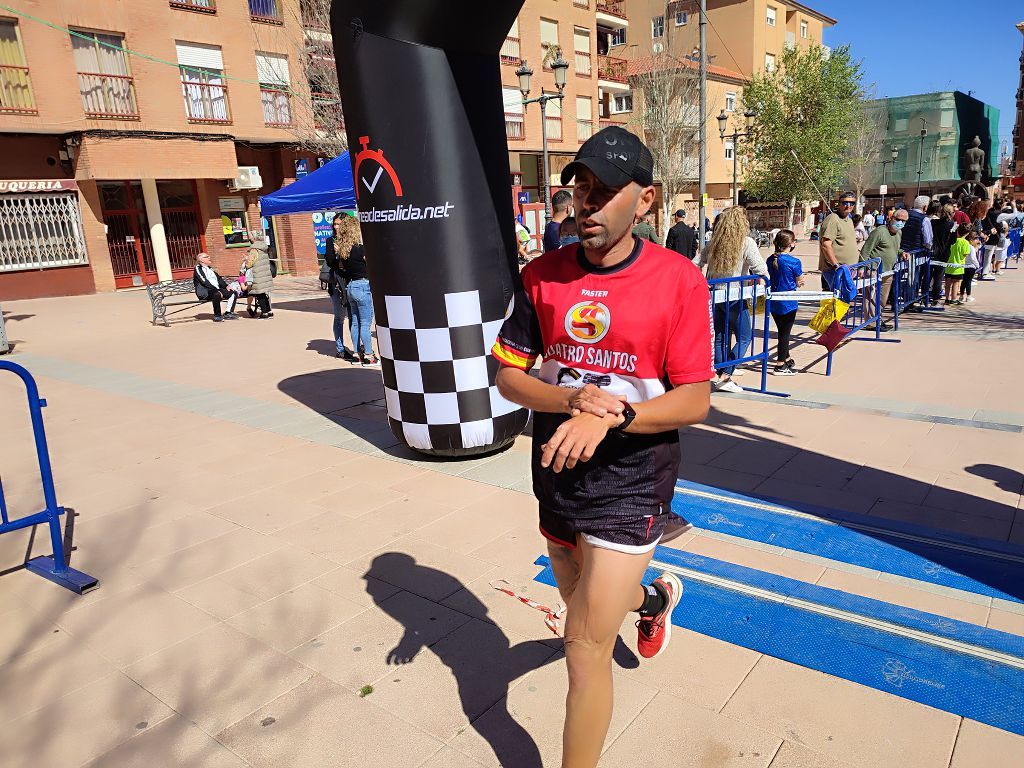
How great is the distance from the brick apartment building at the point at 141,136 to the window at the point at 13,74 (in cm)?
4

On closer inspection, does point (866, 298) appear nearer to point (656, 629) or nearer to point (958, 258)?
point (958, 258)

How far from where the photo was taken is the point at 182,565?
3.95 metres

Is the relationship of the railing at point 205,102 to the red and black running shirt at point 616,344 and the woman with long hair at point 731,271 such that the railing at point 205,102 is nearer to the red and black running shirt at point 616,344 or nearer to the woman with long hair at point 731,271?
the woman with long hair at point 731,271

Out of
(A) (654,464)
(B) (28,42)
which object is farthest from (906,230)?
(B) (28,42)

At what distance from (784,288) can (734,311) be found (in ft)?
4.50

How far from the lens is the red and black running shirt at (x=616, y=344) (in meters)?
1.94

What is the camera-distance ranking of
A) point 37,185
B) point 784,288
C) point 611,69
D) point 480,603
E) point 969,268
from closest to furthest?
point 480,603
point 784,288
point 969,268
point 37,185
point 611,69

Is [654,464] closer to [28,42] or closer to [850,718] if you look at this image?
[850,718]

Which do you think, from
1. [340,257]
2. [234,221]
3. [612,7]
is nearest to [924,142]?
[612,7]

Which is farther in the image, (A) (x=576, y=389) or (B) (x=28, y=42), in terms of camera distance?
(B) (x=28, y=42)

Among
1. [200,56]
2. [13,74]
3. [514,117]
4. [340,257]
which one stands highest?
[200,56]

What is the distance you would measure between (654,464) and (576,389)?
32 cm

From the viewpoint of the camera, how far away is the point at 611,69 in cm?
3725

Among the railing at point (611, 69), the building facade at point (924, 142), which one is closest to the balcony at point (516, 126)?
the railing at point (611, 69)
